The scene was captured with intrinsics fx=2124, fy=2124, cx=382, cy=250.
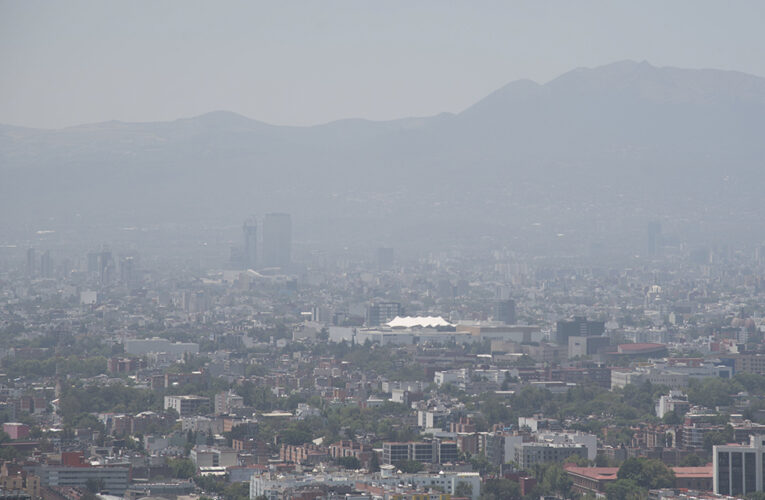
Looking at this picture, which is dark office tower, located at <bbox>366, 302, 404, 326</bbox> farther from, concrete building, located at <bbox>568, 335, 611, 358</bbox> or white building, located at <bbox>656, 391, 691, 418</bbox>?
white building, located at <bbox>656, 391, 691, 418</bbox>

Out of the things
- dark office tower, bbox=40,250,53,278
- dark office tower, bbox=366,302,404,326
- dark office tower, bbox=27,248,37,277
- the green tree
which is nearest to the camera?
the green tree

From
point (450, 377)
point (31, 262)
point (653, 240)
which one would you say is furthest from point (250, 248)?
point (450, 377)

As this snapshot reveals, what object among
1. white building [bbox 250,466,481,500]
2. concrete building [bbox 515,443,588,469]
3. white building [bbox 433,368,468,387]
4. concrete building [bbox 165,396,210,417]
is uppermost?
white building [bbox 433,368,468,387]

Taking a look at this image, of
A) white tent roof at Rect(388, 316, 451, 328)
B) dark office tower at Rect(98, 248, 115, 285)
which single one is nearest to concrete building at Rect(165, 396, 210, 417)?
white tent roof at Rect(388, 316, 451, 328)

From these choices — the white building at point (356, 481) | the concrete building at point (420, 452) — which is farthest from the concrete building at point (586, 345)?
the white building at point (356, 481)

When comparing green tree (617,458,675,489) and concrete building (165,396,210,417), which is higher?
concrete building (165,396,210,417)

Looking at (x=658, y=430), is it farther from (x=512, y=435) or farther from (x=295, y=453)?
(x=295, y=453)

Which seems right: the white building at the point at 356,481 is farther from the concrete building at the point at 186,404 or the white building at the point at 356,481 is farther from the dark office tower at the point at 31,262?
the dark office tower at the point at 31,262

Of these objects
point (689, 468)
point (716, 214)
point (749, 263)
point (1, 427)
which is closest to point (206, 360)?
point (1, 427)
